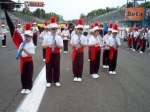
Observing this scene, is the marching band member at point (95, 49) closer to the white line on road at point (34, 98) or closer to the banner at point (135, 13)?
the white line on road at point (34, 98)

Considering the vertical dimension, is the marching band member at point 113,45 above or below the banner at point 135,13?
below

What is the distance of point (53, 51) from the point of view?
5.73m

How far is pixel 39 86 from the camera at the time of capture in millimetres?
5906

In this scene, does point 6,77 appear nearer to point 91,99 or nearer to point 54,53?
point 54,53

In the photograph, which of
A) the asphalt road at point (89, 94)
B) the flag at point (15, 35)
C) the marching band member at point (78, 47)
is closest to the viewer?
the asphalt road at point (89, 94)

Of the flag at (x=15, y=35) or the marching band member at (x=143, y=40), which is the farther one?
the marching band member at (x=143, y=40)

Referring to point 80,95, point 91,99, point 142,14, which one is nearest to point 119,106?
point 91,99

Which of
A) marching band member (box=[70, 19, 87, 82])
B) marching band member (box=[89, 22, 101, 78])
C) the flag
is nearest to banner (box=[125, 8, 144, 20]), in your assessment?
marching band member (box=[89, 22, 101, 78])

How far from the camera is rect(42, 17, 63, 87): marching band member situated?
5648mm

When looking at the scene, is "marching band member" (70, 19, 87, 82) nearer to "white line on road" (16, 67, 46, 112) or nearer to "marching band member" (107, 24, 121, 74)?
"white line on road" (16, 67, 46, 112)

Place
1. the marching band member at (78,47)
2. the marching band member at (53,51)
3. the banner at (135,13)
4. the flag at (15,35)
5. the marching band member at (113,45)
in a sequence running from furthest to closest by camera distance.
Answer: the banner at (135,13) → the marching band member at (113,45) → the marching band member at (78,47) → the marching band member at (53,51) → the flag at (15,35)

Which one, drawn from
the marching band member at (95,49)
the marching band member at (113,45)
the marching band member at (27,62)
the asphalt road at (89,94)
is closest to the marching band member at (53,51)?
the asphalt road at (89,94)

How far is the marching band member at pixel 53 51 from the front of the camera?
18.5ft

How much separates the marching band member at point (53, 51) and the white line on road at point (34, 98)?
1.13 feet
